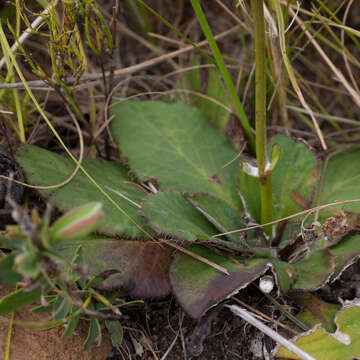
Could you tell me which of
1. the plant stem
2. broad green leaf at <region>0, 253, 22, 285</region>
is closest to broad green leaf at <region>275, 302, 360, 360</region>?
the plant stem

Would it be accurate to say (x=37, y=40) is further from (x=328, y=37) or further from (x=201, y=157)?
(x=328, y=37)

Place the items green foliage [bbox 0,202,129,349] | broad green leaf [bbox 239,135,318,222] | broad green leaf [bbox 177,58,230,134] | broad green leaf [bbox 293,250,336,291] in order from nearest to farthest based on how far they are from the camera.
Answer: green foliage [bbox 0,202,129,349] → broad green leaf [bbox 293,250,336,291] → broad green leaf [bbox 239,135,318,222] → broad green leaf [bbox 177,58,230,134]

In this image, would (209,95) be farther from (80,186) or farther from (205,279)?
(205,279)

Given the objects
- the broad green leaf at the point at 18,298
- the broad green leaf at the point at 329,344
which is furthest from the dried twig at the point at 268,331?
the broad green leaf at the point at 18,298

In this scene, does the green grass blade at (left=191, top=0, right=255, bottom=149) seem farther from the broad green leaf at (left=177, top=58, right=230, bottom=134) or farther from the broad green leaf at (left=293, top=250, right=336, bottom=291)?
the broad green leaf at (left=293, top=250, right=336, bottom=291)

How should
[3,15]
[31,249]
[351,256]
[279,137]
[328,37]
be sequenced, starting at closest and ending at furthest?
1. [31,249]
2. [351,256]
3. [279,137]
4. [3,15]
5. [328,37]

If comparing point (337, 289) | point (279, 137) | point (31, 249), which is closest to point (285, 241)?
point (337, 289)

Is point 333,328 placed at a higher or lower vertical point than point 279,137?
lower
